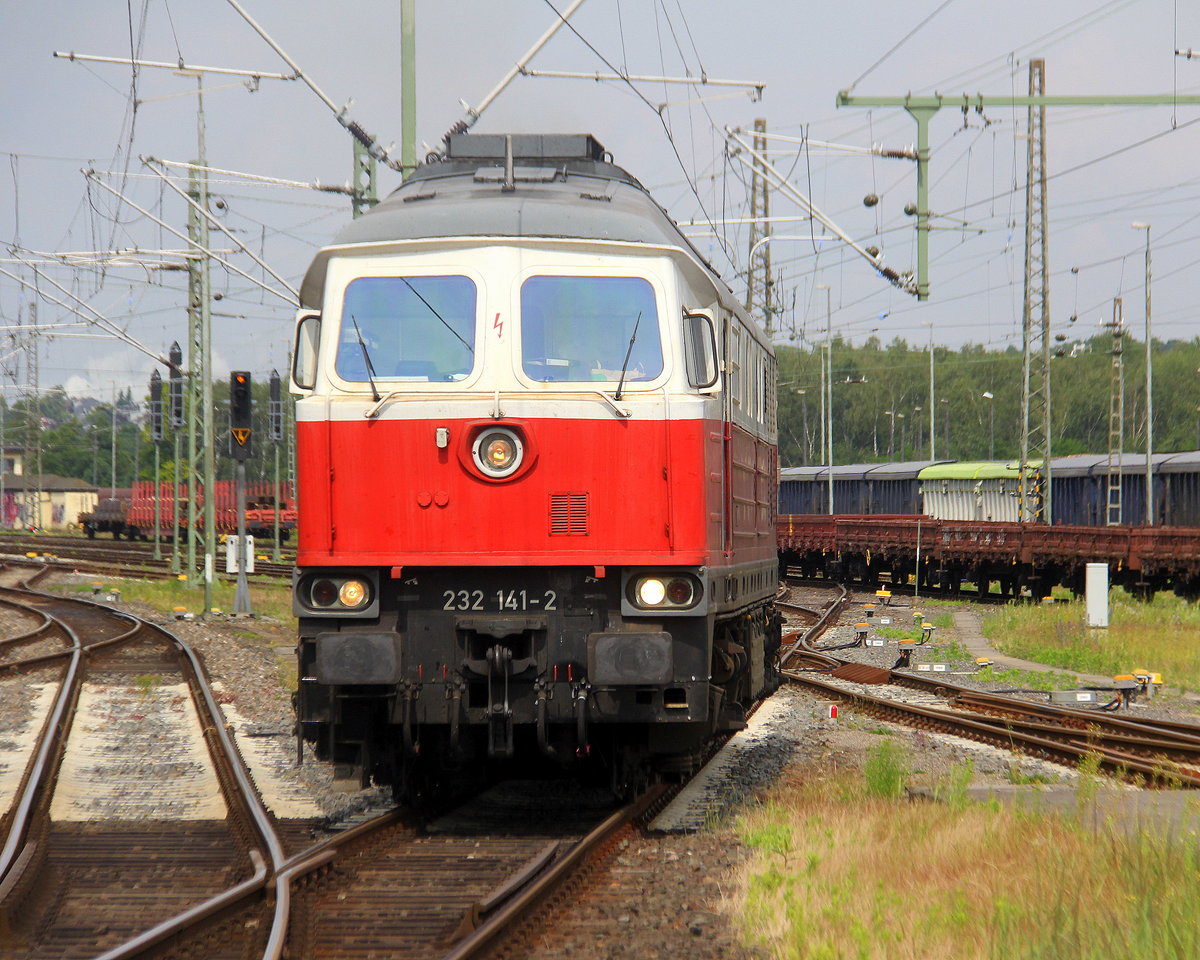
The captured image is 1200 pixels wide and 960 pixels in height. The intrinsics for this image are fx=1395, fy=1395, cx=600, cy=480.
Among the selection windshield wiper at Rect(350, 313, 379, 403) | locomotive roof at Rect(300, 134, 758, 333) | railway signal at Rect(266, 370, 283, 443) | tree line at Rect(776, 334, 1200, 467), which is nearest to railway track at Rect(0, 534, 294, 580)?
railway signal at Rect(266, 370, 283, 443)

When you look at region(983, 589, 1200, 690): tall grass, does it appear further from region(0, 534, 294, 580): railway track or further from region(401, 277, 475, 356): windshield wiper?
region(0, 534, 294, 580): railway track

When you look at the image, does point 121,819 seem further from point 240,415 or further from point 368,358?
point 240,415

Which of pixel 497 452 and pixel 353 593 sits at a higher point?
pixel 497 452

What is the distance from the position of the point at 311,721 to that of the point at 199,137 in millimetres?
20780

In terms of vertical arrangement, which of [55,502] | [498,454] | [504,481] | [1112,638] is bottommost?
[1112,638]

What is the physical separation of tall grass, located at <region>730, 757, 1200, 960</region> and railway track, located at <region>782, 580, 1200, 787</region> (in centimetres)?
222

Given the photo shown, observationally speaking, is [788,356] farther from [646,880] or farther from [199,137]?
[646,880]

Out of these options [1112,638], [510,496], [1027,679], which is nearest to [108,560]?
[1112,638]

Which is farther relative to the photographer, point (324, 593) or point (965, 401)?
point (965, 401)

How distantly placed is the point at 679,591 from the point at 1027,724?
6461 mm

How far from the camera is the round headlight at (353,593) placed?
7691mm

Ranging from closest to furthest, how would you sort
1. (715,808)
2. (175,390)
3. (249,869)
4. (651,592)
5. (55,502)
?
1. (249,869)
2. (651,592)
3. (715,808)
4. (175,390)
5. (55,502)

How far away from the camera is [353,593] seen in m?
7.70

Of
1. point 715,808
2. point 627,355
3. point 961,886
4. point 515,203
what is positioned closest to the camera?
point 961,886
